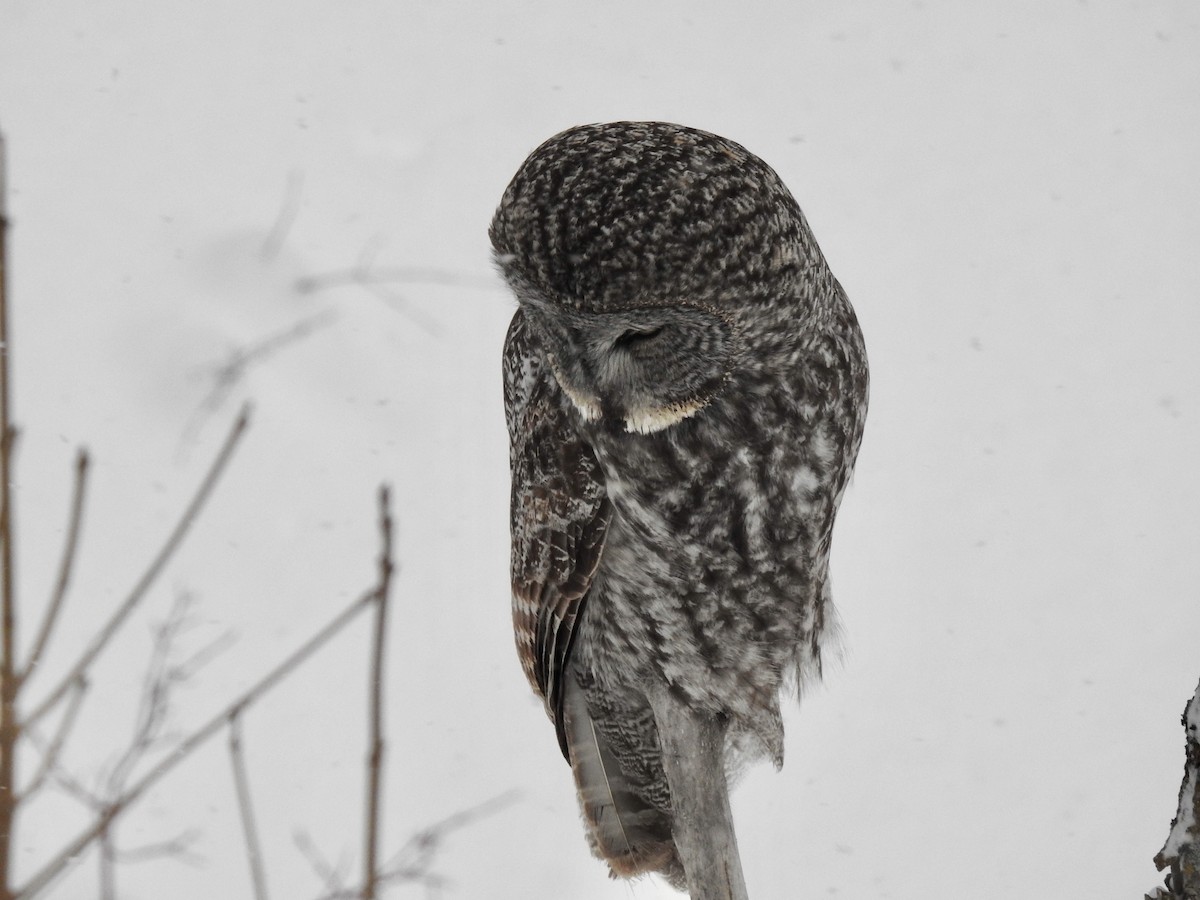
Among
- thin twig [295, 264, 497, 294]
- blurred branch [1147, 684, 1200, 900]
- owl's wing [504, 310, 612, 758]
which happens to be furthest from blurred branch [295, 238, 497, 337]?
blurred branch [1147, 684, 1200, 900]

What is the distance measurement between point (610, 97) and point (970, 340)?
1088 mm

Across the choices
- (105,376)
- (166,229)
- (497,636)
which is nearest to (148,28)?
(166,229)

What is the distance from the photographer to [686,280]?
124 centimetres

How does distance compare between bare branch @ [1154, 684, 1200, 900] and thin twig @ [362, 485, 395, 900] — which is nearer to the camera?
thin twig @ [362, 485, 395, 900]

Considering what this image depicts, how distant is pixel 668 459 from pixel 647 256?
1.24 feet

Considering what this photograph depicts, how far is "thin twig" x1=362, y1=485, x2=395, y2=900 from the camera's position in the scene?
566 millimetres

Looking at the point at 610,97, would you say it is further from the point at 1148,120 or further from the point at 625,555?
the point at 625,555

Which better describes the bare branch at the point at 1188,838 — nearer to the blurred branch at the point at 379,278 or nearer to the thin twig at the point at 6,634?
the thin twig at the point at 6,634

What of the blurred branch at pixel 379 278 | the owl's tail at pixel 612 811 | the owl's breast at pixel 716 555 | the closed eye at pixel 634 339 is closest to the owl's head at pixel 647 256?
the closed eye at pixel 634 339

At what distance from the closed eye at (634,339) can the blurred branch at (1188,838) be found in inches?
28.0

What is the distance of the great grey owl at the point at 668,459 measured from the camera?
4.14ft

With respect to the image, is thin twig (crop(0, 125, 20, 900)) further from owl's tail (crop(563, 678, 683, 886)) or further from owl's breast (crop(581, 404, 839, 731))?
owl's tail (crop(563, 678, 683, 886))

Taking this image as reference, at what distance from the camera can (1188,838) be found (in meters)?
1.22

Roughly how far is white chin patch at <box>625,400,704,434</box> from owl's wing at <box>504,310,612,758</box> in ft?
0.35
